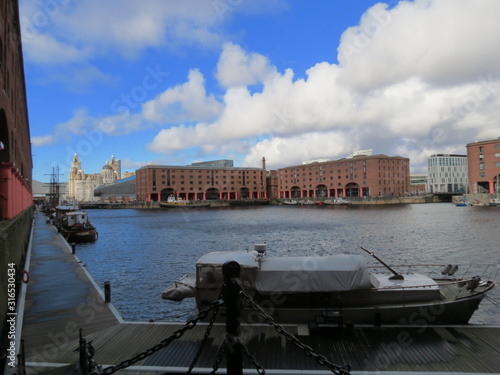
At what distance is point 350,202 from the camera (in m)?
158

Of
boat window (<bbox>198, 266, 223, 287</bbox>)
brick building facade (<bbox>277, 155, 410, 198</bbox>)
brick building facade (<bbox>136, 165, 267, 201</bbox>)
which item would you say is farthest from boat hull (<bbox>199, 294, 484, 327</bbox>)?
brick building facade (<bbox>136, 165, 267, 201</bbox>)

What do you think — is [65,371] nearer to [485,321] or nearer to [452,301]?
[452,301]

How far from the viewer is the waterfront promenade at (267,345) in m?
11.2

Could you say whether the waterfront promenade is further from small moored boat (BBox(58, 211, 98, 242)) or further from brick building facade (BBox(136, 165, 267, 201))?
brick building facade (BBox(136, 165, 267, 201))

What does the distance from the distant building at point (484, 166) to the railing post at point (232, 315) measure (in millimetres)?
151735

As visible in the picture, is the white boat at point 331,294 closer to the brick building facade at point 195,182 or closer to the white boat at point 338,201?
the white boat at point 338,201

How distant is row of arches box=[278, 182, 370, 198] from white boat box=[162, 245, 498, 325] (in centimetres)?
15304

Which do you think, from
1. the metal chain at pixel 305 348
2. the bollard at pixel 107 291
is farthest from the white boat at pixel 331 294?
the metal chain at pixel 305 348

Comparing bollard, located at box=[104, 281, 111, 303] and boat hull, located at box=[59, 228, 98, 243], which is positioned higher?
bollard, located at box=[104, 281, 111, 303]

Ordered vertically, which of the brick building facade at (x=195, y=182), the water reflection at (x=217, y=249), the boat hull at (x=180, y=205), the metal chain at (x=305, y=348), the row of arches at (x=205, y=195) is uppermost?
the brick building facade at (x=195, y=182)

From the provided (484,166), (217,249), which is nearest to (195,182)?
(484,166)

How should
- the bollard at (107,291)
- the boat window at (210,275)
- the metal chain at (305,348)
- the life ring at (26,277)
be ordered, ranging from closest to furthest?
the metal chain at (305,348) < the boat window at (210,275) < the bollard at (107,291) < the life ring at (26,277)

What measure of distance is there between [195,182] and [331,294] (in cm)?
16849

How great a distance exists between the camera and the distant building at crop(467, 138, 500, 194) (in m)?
127
